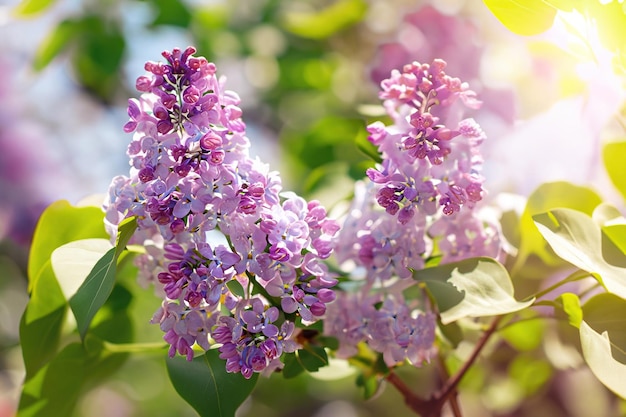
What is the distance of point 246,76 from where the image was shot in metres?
1.56

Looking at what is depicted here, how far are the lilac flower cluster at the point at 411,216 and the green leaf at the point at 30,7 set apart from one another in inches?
24.5

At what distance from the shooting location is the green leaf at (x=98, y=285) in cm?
40

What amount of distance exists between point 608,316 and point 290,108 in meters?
1.14

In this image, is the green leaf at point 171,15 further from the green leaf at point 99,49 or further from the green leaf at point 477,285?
the green leaf at point 477,285

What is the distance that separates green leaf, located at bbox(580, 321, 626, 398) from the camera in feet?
1.29

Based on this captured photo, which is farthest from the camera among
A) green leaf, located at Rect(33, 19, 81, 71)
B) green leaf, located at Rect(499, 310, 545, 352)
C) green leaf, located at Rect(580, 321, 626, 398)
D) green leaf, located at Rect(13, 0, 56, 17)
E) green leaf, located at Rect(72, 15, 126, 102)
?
green leaf, located at Rect(72, 15, 126, 102)

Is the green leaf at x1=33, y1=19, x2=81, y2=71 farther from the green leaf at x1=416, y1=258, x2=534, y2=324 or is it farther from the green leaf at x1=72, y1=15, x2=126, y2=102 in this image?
the green leaf at x1=416, y1=258, x2=534, y2=324

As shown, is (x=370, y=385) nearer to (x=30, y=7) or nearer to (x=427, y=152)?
(x=427, y=152)

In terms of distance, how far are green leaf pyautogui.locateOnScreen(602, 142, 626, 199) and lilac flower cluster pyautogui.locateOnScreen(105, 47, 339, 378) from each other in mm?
242

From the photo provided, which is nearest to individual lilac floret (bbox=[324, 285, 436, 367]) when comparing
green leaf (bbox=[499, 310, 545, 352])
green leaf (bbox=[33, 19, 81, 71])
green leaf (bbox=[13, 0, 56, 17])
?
green leaf (bbox=[499, 310, 545, 352])

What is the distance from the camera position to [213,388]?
16.7 inches

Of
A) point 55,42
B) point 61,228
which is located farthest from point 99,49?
point 61,228

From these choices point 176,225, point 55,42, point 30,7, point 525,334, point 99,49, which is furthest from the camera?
point 99,49

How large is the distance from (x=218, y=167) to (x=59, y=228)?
0.18 m
